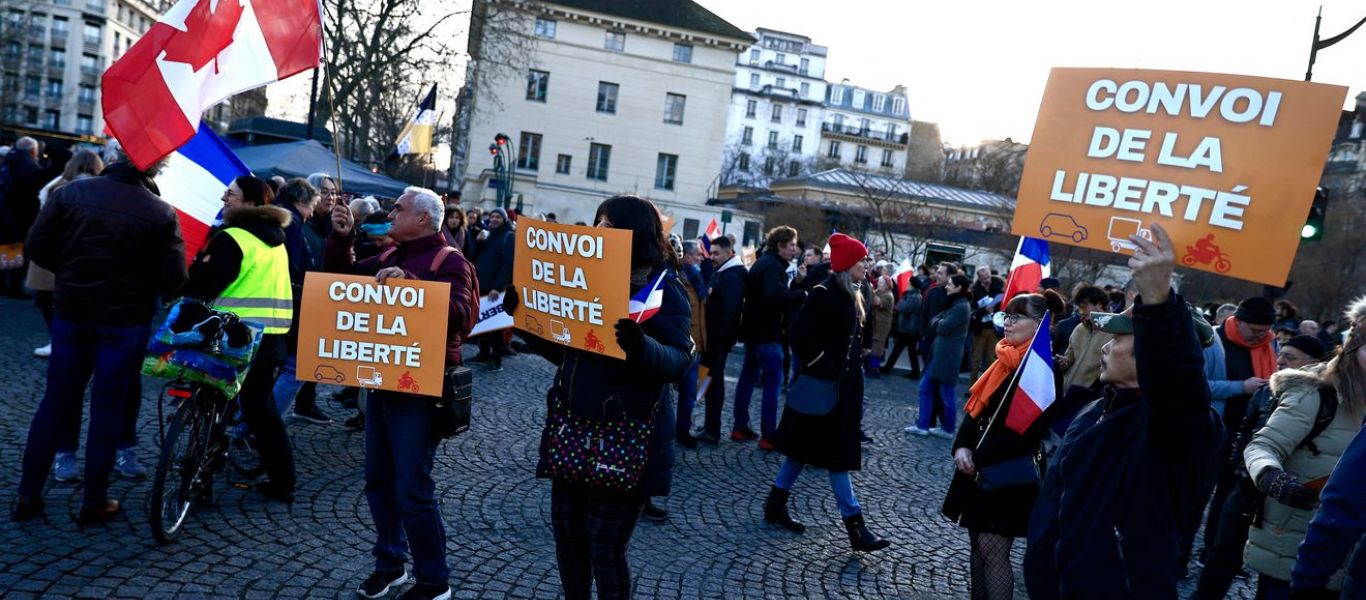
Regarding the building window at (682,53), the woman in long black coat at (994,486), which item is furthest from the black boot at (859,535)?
the building window at (682,53)

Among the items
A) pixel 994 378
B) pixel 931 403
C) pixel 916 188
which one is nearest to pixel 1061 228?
pixel 994 378

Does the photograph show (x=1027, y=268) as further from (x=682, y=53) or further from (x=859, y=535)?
(x=682, y=53)

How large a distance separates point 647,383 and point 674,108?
4627cm

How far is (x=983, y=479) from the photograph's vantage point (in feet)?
13.4

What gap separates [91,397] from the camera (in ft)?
14.8

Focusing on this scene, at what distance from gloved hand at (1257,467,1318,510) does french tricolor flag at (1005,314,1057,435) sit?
84 centimetres

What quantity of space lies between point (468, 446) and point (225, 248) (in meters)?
2.74

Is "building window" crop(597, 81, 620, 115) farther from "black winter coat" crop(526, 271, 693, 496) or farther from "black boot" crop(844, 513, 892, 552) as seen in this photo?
"black winter coat" crop(526, 271, 693, 496)

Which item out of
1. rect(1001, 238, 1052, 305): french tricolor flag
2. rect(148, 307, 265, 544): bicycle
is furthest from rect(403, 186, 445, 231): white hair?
rect(1001, 238, 1052, 305): french tricolor flag

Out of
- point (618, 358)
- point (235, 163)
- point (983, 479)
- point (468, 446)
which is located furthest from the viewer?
point (468, 446)

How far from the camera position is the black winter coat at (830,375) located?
554cm

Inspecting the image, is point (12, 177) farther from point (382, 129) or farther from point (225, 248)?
point (382, 129)

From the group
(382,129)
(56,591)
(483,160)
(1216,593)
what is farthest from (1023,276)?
(382,129)

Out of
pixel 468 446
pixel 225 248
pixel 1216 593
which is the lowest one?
pixel 468 446
